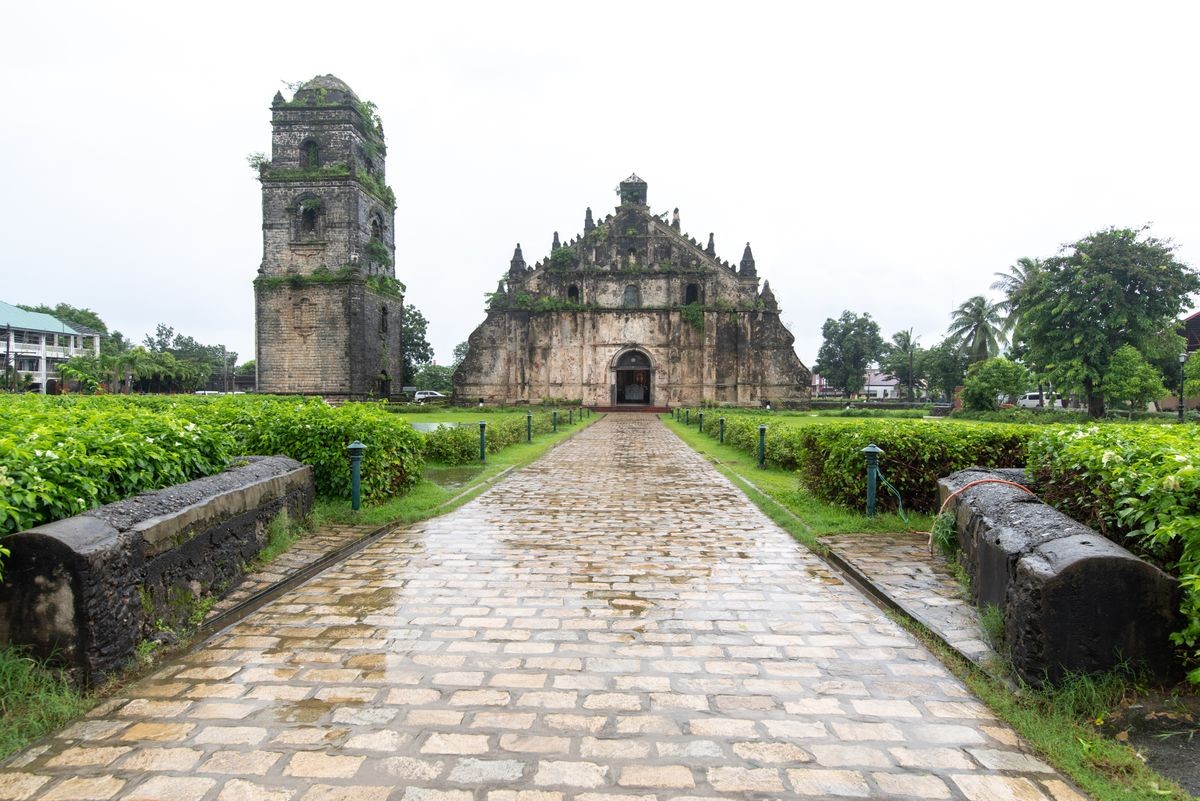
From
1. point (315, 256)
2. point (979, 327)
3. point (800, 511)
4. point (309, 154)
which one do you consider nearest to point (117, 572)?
point (800, 511)

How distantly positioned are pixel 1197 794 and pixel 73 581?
519 cm

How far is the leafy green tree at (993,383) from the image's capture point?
114 feet

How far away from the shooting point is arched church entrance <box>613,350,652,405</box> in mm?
41844

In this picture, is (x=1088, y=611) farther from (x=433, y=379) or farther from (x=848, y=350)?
(x=433, y=379)

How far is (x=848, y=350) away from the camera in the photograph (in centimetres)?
6606

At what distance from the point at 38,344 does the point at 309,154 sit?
38917 millimetres

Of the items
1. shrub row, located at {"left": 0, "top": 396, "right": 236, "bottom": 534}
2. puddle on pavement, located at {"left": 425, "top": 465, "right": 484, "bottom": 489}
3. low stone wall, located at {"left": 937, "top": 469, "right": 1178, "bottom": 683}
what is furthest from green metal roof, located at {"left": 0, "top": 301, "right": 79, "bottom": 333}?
low stone wall, located at {"left": 937, "top": 469, "right": 1178, "bottom": 683}

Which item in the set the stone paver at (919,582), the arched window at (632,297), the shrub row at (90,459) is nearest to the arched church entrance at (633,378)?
the arched window at (632,297)

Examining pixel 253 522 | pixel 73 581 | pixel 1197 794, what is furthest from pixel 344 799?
pixel 253 522

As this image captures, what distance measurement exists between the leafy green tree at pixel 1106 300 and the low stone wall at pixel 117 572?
108 ft

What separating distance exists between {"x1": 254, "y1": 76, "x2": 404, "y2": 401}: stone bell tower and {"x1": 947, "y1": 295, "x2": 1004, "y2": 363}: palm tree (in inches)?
1719

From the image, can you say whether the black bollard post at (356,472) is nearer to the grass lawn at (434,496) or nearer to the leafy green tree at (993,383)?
the grass lawn at (434,496)

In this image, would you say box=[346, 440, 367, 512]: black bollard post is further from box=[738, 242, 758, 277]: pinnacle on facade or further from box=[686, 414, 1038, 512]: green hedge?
box=[738, 242, 758, 277]: pinnacle on facade

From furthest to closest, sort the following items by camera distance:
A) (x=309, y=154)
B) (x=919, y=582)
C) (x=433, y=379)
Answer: (x=433, y=379) → (x=309, y=154) → (x=919, y=582)
